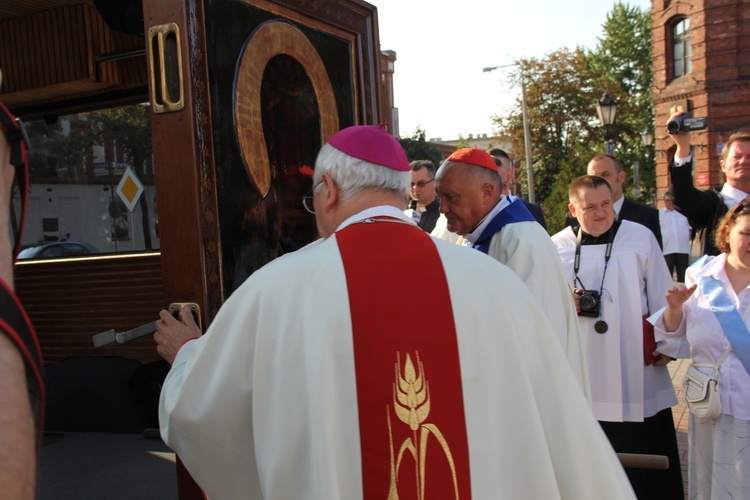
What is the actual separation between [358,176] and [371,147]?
0.10m

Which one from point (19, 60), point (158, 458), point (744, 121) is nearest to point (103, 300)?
point (19, 60)

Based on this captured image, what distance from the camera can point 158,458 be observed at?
5.55 meters

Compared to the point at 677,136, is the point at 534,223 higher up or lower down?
lower down

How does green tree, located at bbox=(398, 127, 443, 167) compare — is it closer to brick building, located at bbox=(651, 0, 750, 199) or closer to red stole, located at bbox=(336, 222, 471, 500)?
brick building, located at bbox=(651, 0, 750, 199)

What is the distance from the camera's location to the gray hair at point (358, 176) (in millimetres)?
2148

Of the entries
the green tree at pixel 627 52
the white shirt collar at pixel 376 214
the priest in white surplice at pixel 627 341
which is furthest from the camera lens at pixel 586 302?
the green tree at pixel 627 52

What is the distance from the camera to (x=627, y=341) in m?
4.45

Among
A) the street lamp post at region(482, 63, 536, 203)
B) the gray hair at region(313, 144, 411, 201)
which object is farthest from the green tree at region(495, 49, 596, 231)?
the gray hair at region(313, 144, 411, 201)

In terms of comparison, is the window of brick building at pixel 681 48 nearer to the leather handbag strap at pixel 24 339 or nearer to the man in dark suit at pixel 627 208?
the man in dark suit at pixel 627 208

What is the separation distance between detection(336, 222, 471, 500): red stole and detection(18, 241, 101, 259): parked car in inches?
113

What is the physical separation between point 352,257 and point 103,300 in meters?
2.66

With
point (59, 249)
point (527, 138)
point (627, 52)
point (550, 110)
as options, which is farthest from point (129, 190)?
point (627, 52)

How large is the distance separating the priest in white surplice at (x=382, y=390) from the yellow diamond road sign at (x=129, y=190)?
2202 mm

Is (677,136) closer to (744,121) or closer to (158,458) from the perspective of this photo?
(158,458)
